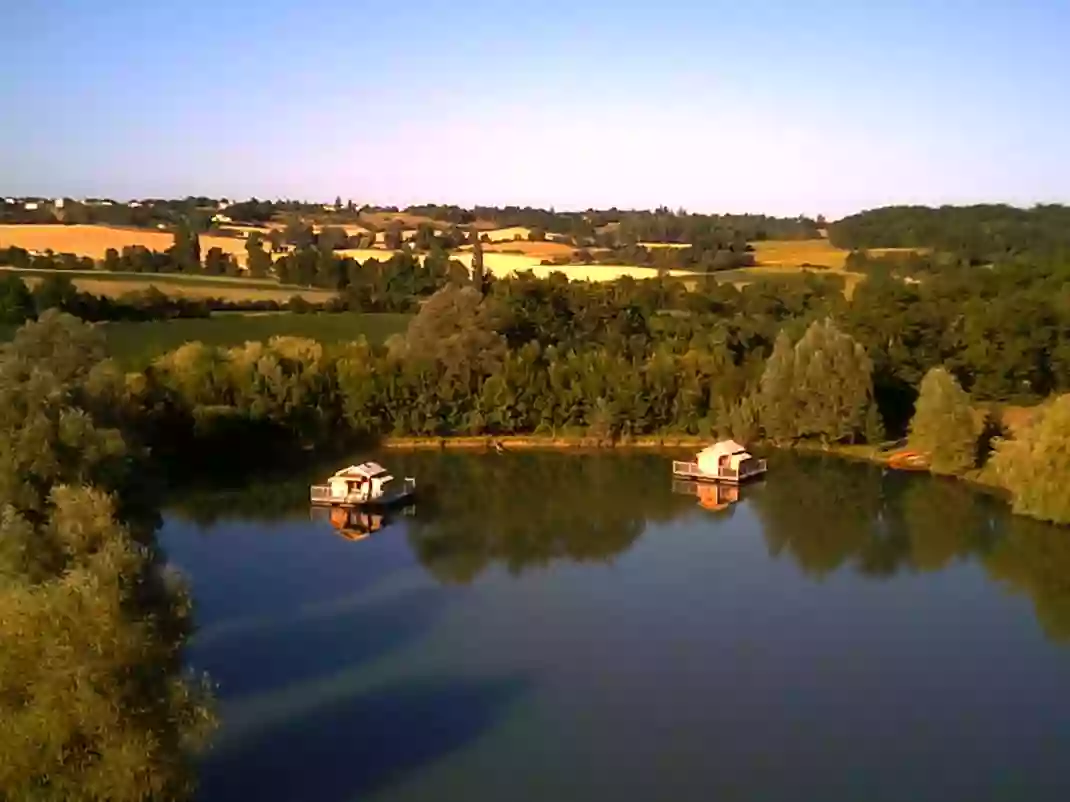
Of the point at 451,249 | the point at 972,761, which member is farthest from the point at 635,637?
the point at 451,249

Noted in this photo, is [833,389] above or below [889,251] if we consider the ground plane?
below

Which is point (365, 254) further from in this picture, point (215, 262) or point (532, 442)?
point (532, 442)

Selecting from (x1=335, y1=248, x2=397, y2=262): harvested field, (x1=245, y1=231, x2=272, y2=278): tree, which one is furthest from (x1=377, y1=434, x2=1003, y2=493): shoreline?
(x1=245, y1=231, x2=272, y2=278): tree

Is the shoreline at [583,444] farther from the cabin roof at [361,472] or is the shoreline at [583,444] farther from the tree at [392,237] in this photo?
the tree at [392,237]

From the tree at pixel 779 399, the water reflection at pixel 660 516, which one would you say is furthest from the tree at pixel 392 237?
the water reflection at pixel 660 516

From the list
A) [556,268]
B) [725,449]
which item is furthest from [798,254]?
[725,449]

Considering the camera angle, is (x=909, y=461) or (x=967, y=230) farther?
(x=967, y=230)

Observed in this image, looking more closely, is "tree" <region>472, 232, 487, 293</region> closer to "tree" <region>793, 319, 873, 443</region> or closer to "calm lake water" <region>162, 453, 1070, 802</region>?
"tree" <region>793, 319, 873, 443</region>

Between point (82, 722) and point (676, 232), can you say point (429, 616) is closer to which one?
point (82, 722)
